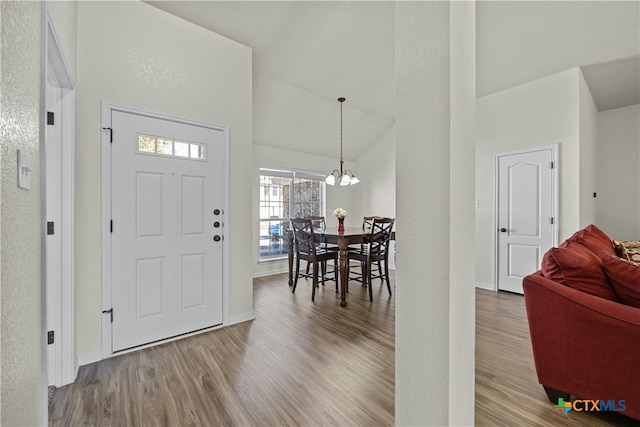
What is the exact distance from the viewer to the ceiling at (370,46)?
267 cm

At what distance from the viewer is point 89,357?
208cm

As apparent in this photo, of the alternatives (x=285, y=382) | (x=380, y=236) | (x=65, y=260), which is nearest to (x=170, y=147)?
→ (x=65, y=260)

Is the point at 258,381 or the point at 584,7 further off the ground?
the point at 584,7

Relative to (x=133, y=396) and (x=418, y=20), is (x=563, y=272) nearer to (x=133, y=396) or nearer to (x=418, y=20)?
(x=418, y=20)

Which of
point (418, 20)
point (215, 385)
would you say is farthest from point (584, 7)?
point (215, 385)

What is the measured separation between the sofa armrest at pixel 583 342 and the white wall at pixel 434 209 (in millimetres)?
1011

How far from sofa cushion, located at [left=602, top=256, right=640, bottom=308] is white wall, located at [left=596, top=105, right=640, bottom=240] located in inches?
150

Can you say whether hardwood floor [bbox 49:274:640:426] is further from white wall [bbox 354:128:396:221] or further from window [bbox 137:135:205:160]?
white wall [bbox 354:128:396:221]

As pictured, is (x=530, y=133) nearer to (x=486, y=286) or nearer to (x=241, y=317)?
(x=486, y=286)

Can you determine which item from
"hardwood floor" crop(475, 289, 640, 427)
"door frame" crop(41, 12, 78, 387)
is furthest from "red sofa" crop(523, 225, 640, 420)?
"door frame" crop(41, 12, 78, 387)

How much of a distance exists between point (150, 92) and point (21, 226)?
6.11 feet

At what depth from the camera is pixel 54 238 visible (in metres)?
1.81

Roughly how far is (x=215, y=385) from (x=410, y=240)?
1.63 meters

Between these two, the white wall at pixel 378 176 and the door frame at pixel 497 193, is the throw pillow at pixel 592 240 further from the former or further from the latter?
the white wall at pixel 378 176
